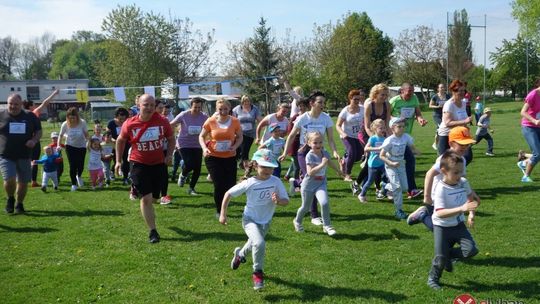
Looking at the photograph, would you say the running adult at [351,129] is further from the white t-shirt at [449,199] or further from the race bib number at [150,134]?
the white t-shirt at [449,199]

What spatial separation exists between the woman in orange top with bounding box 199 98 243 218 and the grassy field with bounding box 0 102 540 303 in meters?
0.71

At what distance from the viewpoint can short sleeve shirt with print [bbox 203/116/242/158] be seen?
7.97m

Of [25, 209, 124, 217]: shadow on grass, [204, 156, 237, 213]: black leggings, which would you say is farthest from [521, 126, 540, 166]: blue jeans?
[25, 209, 124, 217]: shadow on grass

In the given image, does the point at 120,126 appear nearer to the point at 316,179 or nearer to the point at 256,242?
the point at 316,179

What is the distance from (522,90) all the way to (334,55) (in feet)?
105

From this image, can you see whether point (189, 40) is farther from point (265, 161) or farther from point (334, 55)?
point (265, 161)

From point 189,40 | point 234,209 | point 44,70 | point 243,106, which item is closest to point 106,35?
point 189,40

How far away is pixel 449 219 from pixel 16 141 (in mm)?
7494

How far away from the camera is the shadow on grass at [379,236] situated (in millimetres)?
6949

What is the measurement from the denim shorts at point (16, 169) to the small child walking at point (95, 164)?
3017 mm

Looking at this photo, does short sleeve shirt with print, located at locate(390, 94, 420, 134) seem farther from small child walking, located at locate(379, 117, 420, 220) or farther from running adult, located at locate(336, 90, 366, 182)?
small child walking, located at locate(379, 117, 420, 220)

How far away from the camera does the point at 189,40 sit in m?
48.8

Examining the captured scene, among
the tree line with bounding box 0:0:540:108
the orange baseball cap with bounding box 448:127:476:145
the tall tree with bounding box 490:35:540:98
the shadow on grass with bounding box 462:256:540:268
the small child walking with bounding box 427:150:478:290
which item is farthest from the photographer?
the tall tree with bounding box 490:35:540:98

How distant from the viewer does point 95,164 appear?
40.4ft
